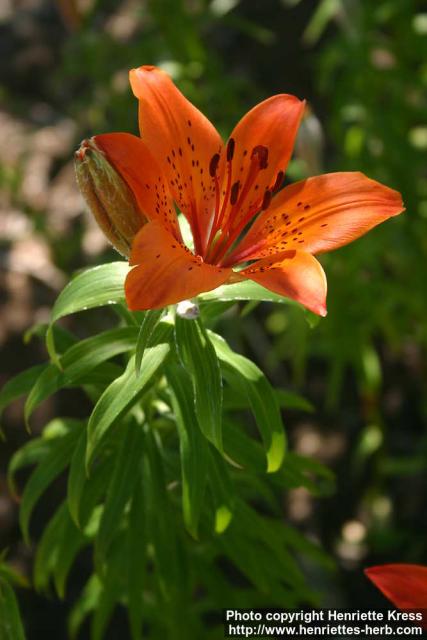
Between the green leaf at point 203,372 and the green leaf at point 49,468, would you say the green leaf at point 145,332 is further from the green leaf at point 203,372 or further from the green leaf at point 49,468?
the green leaf at point 49,468

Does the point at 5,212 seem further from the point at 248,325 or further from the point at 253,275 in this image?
the point at 253,275

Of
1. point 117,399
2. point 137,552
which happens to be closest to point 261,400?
point 117,399

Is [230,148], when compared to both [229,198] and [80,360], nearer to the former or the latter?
[229,198]

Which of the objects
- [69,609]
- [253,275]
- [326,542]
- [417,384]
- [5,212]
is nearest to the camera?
[253,275]

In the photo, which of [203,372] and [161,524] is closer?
[203,372]

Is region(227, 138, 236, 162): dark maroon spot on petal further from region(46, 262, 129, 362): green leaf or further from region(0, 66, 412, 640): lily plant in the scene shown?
region(46, 262, 129, 362): green leaf

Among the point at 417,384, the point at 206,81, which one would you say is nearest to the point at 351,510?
the point at 417,384

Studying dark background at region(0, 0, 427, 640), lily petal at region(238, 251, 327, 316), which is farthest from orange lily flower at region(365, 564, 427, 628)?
dark background at region(0, 0, 427, 640)
